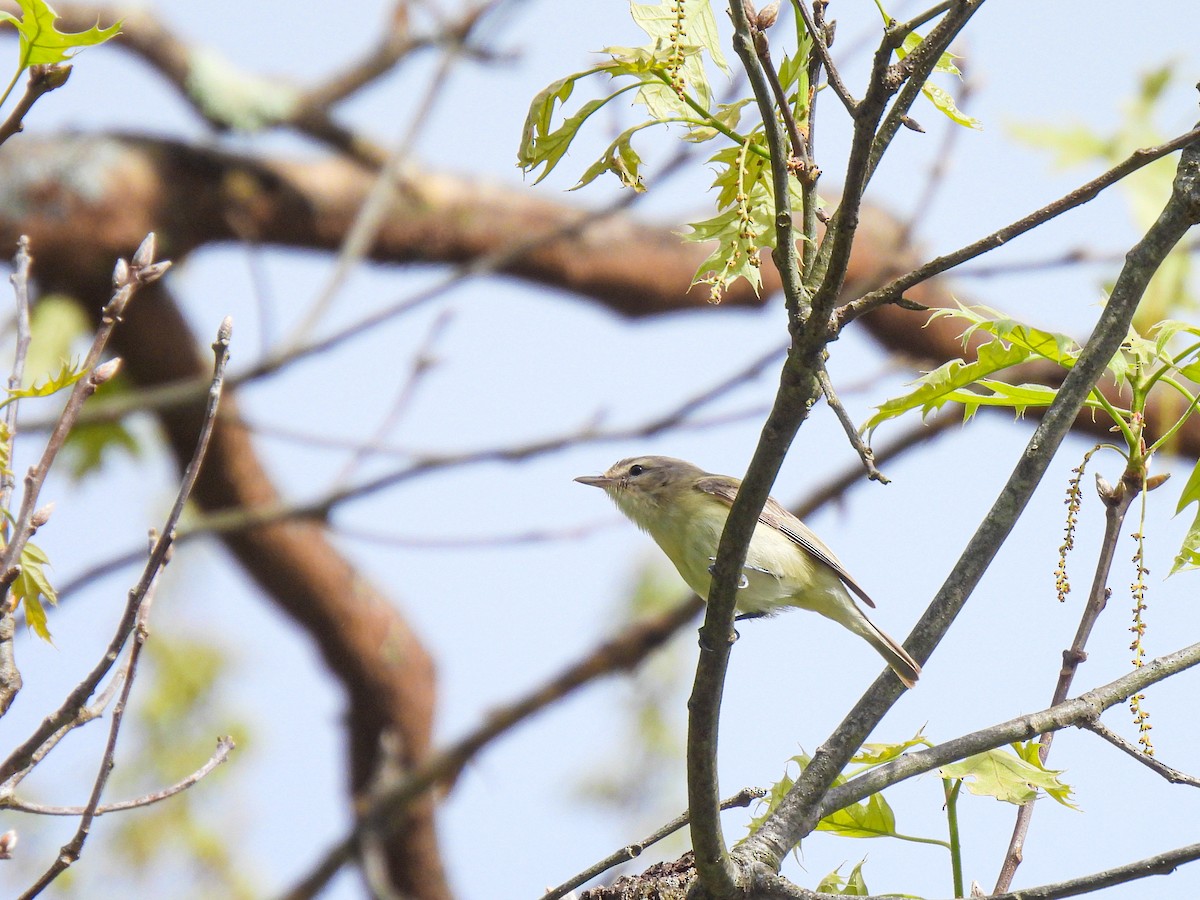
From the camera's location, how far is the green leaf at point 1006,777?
1.82 m

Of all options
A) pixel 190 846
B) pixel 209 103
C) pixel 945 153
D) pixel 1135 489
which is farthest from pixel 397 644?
pixel 1135 489

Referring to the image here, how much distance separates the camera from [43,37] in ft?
4.89

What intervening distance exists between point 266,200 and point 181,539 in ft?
9.02

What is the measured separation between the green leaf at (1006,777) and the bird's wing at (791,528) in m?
1.77

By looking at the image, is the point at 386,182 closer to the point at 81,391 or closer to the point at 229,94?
the point at 229,94

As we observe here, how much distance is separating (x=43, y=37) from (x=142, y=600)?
73cm

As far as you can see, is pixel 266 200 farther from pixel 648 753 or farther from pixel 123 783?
pixel 648 753

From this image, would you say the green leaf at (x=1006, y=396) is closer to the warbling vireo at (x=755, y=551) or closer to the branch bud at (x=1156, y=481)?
the branch bud at (x=1156, y=481)

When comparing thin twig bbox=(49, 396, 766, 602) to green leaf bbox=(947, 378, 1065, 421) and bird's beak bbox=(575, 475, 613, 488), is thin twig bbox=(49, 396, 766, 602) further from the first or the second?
green leaf bbox=(947, 378, 1065, 421)

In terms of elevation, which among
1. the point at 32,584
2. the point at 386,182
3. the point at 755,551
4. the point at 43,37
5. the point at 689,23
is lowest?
the point at 32,584

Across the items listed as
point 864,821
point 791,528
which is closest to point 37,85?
point 864,821

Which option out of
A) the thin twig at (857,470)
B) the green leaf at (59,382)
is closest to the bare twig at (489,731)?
the thin twig at (857,470)

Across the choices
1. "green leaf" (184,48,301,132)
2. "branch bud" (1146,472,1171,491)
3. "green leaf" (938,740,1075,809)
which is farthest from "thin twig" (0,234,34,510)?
"green leaf" (184,48,301,132)

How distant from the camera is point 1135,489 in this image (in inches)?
73.2
